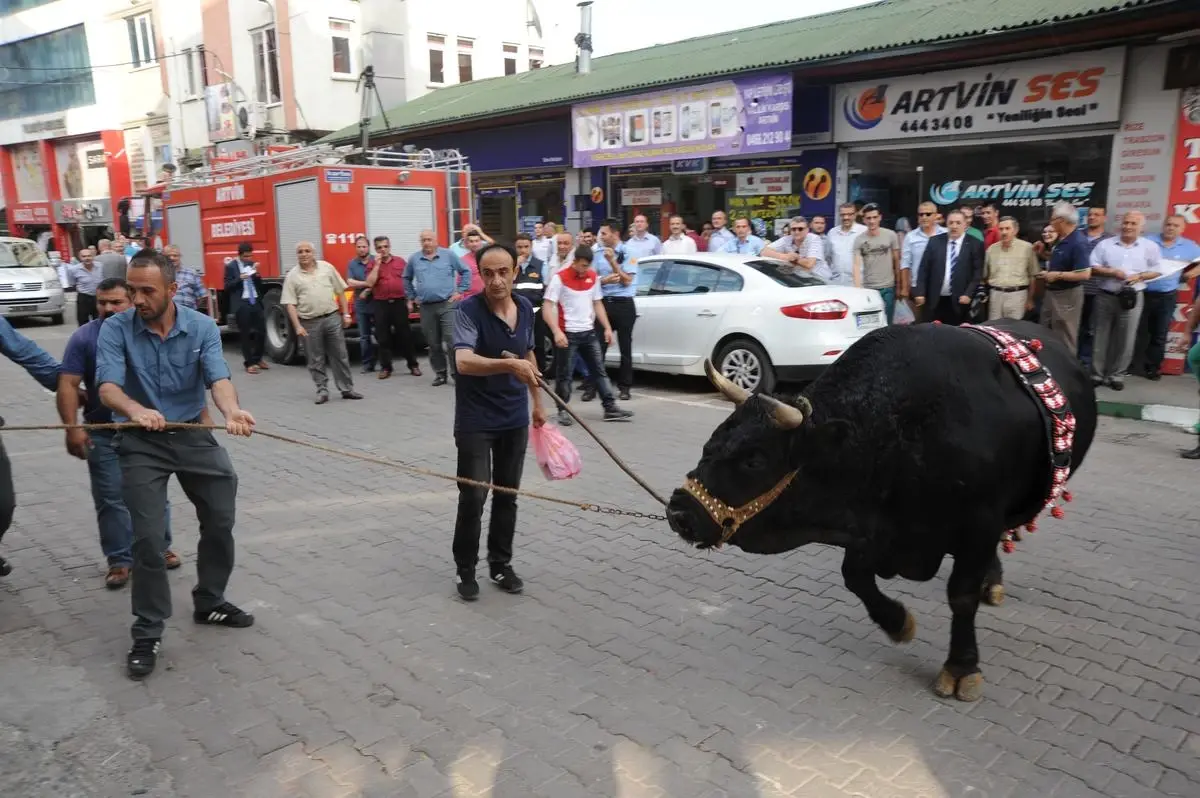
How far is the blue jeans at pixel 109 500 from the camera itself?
5137mm

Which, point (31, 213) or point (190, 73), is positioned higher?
point (190, 73)

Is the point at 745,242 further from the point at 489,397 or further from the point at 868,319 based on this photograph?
the point at 489,397

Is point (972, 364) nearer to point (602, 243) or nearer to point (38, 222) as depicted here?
point (602, 243)

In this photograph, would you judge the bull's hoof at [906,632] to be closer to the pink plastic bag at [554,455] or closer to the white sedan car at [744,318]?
the pink plastic bag at [554,455]

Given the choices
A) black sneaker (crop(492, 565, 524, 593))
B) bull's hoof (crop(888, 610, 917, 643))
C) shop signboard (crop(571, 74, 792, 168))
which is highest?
shop signboard (crop(571, 74, 792, 168))

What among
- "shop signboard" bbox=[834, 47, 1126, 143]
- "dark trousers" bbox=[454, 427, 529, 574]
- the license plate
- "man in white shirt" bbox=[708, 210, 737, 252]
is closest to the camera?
"dark trousers" bbox=[454, 427, 529, 574]

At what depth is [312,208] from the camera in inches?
520

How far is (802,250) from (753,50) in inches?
203

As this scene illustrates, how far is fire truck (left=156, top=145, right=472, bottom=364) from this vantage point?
13.2m

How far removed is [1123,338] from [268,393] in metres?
10.1

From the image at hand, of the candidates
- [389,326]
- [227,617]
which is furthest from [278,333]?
[227,617]

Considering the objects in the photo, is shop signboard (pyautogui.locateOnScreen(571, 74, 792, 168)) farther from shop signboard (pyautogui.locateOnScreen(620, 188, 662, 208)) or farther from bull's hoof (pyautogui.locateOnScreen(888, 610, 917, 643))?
bull's hoof (pyautogui.locateOnScreen(888, 610, 917, 643))

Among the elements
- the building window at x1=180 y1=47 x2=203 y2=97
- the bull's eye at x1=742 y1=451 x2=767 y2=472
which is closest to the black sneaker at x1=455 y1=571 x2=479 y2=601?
the bull's eye at x1=742 y1=451 x2=767 y2=472

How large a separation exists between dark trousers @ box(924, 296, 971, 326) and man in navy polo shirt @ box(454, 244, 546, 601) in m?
6.89
